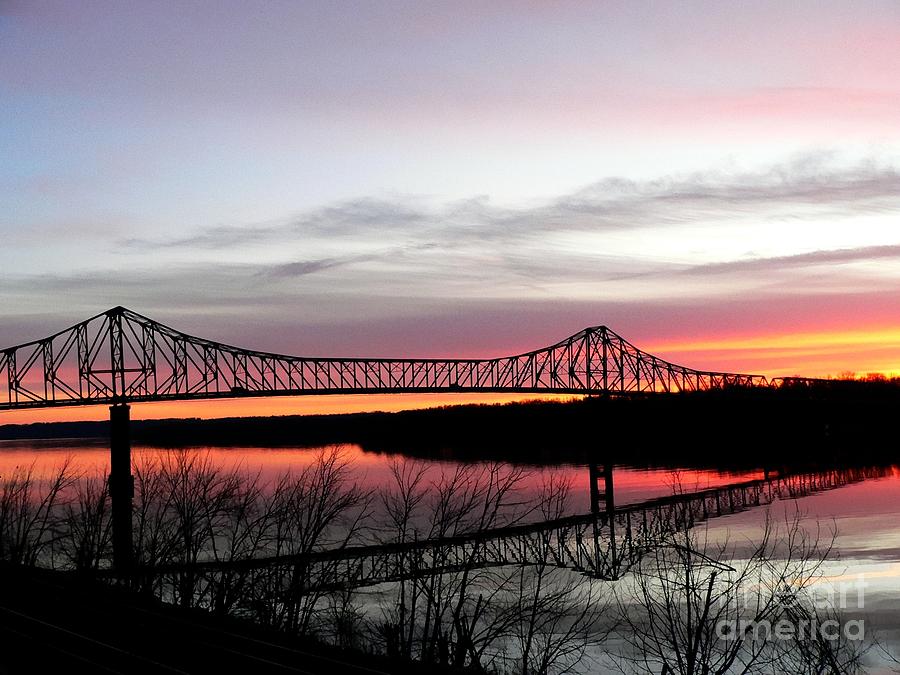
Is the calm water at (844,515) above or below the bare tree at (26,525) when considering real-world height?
below

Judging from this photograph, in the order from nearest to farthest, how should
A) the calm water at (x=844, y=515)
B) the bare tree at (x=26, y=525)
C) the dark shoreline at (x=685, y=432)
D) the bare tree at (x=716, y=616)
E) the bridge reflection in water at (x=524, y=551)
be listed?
the bare tree at (x=716, y=616) < the bridge reflection in water at (x=524, y=551) < the bare tree at (x=26, y=525) < the calm water at (x=844, y=515) < the dark shoreline at (x=685, y=432)

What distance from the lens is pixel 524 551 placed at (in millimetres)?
30875

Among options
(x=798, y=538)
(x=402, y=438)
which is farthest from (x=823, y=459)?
(x=402, y=438)

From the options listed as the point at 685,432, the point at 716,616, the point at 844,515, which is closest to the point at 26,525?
the point at 716,616

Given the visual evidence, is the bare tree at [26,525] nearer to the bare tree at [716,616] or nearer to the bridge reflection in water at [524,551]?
the bridge reflection in water at [524,551]

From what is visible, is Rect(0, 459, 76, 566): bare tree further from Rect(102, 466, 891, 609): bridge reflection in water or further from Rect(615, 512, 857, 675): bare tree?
Rect(615, 512, 857, 675): bare tree

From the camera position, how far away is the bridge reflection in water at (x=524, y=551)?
24.5 m

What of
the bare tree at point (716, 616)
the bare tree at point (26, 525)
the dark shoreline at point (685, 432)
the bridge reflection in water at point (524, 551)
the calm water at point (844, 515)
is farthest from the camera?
the dark shoreline at point (685, 432)

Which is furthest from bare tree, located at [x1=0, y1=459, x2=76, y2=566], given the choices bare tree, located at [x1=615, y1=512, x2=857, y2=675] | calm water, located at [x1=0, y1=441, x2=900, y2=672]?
bare tree, located at [x1=615, y1=512, x2=857, y2=675]

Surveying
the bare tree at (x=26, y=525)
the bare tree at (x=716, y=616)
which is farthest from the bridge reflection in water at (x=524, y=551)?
the bare tree at (x=26, y=525)

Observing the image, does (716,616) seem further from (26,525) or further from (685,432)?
(685,432)

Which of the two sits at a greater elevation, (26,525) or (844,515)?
(26,525)

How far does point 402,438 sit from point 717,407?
59260 mm

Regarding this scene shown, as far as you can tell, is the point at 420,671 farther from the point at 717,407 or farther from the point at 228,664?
the point at 717,407
